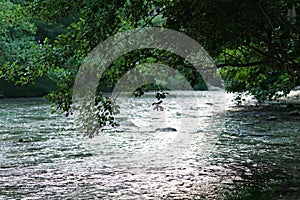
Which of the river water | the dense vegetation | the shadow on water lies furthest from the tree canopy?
the shadow on water

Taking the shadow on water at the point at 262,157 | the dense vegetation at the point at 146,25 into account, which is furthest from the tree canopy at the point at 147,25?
the shadow on water at the point at 262,157

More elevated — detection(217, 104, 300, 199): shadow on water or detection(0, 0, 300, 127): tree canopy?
detection(0, 0, 300, 127): tree canopy

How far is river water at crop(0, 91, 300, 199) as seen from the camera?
687 centimetres

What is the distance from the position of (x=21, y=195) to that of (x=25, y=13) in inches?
97.2

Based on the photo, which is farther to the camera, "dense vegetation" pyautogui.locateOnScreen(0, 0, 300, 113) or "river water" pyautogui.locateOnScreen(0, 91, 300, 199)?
"river water" pyautogui.locateOnScreen(0, 91, 300, 199)

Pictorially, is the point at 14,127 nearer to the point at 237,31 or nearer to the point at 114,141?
the point at 114,141

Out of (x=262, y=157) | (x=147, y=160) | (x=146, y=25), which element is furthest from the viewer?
(x=262, y=157)

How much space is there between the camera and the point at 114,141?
38.5ft

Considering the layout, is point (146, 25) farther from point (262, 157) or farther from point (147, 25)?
point (262, 157)

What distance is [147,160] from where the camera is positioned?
9117 mm

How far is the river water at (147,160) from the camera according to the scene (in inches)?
270

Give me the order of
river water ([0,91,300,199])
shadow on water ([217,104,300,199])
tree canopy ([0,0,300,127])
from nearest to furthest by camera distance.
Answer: tree canopy ([0,0,300,127])
shadow on water ([217,104,300,199])
river water ([0,91,300,199])

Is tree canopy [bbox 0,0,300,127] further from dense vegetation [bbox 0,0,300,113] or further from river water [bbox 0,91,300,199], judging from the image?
river water [bbox 0,91,300,199]

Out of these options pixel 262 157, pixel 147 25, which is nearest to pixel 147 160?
pixel 262 157
